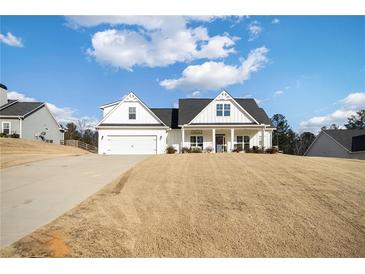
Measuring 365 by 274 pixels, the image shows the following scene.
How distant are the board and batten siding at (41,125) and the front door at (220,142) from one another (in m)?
19.5

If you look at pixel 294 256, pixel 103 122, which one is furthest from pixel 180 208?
pixel 103 122

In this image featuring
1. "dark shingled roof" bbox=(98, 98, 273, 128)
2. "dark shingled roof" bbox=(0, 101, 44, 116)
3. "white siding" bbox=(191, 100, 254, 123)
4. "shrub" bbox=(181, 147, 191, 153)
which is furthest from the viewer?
"dark shingled roof" bbox=(0, 101, 44, 116)

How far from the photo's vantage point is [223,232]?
21.8 ft

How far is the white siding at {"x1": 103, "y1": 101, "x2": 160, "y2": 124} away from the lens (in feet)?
90.7

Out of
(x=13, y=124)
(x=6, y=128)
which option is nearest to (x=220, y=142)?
(x=13, y=124)

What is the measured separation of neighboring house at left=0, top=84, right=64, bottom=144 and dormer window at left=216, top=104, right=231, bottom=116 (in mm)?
→ 19431

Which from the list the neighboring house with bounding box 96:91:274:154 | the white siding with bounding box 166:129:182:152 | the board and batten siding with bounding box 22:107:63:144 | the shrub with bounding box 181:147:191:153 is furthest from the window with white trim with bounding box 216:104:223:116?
the board and batten siding with bounding box 22:107:63:144

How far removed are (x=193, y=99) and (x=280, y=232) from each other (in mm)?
25357

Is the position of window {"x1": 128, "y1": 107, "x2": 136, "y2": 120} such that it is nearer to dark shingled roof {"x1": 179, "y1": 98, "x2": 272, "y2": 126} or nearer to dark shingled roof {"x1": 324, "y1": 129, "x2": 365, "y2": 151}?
dark shingled roof {"x1": 179, "y1": 98, "x2": 272, "y2": 126}

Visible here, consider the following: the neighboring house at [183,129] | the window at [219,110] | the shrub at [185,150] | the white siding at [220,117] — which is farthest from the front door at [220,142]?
the shrub at [185,150]

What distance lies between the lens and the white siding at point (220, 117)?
27.4 metres

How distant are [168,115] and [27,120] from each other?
48.2 ft

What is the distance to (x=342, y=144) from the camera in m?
33.8
